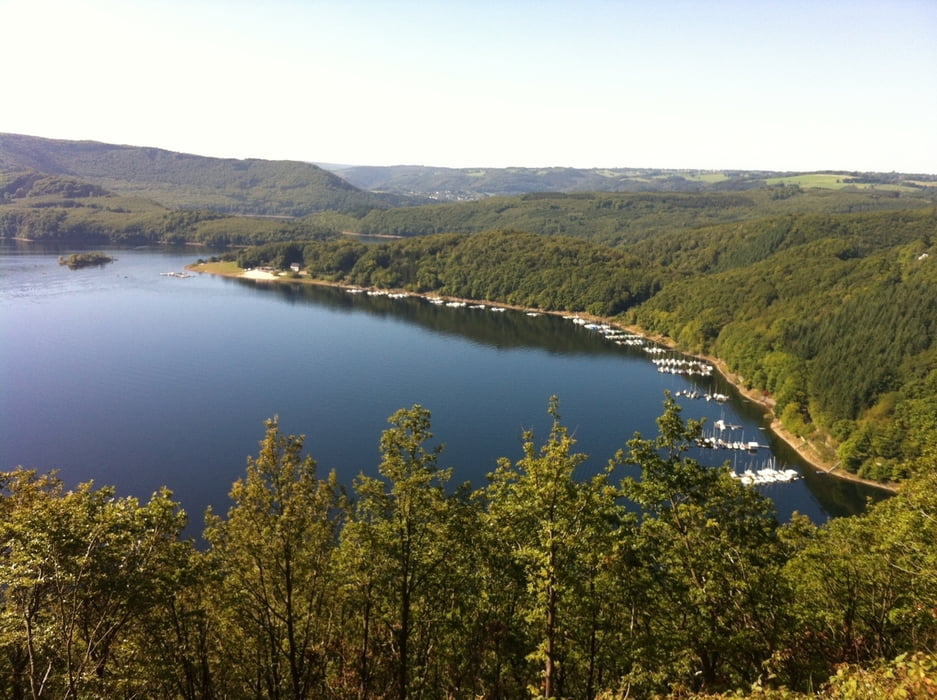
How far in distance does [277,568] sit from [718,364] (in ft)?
230

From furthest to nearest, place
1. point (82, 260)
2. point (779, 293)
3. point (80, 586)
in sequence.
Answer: point (82, 260) → point (779, 293) → point (80, 586)

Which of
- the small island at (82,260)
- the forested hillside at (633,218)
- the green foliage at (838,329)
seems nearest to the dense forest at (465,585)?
the green foliage at (838,329)

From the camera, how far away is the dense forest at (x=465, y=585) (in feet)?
29.7

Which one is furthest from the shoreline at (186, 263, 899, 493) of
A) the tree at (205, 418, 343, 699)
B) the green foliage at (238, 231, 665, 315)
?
the tree at (205, 418, 343, 699)

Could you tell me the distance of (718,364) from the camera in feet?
235

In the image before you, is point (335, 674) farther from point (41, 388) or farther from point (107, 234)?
point (107, 234)

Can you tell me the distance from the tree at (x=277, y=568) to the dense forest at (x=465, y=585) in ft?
0.15

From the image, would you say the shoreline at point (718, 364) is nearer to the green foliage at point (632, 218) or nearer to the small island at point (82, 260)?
the small island at point (82, 260)

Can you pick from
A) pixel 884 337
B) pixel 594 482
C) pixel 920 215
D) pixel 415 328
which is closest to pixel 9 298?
pixel 415 328

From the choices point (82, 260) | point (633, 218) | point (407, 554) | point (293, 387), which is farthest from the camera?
point (633, 218)

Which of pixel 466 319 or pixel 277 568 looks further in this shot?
pixel 466 319

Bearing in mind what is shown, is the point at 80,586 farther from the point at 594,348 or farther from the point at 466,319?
the point at 466,319

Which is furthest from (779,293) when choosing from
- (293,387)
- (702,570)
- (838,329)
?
(702,570)

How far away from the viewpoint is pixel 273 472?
970 centimetres
